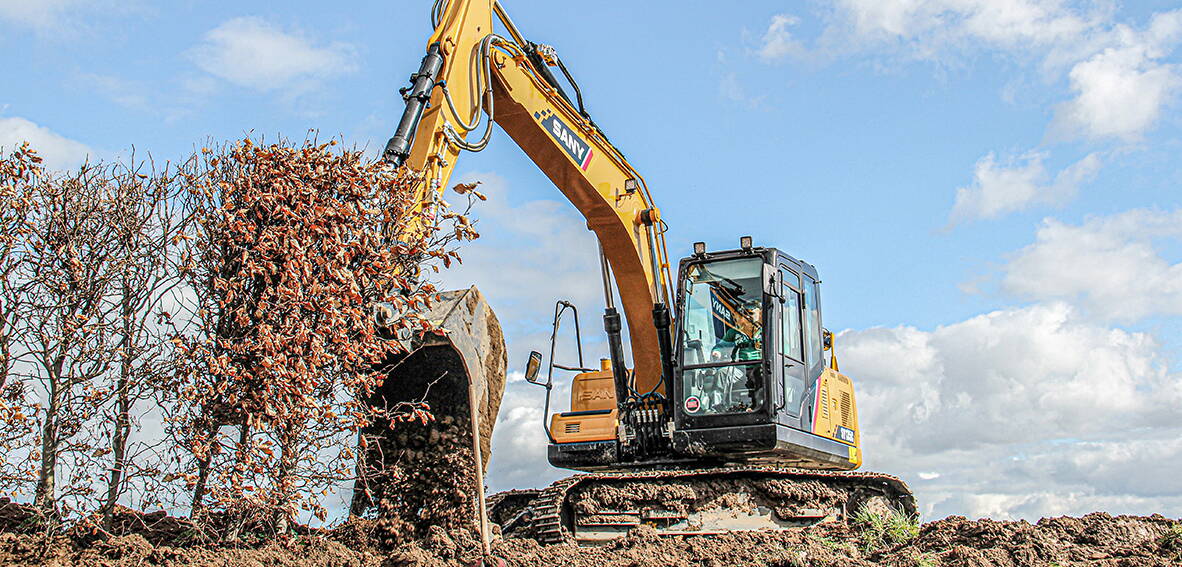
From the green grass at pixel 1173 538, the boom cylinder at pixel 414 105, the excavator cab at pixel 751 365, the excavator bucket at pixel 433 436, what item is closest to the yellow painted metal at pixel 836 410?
the excavator cab at pixel 751 365

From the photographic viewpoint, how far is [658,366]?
10336 millimetres

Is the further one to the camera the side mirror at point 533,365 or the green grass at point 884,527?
the side mirror at point 533,365

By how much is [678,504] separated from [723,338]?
1.65 metres

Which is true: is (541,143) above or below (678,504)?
above

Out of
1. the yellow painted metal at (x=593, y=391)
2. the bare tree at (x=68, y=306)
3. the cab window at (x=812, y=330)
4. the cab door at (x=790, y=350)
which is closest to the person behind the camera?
the bare tree at (x=68, y=306)

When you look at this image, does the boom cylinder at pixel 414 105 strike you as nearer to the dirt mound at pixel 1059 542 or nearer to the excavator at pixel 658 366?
the excavator at pixel 658 366

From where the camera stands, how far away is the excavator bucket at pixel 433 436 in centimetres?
694

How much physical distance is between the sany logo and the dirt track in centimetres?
343

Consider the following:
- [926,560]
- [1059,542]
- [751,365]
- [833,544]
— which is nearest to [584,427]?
[751,365]

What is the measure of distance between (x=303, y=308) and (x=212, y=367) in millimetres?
605

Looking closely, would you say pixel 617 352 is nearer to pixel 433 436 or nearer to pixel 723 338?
pixel 723 338

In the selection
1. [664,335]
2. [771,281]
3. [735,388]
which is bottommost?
[735,388]

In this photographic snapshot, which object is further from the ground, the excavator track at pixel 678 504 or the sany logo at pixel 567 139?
the sany logo at pixel 567 139

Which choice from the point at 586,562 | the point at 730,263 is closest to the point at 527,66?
the point at 730,263
